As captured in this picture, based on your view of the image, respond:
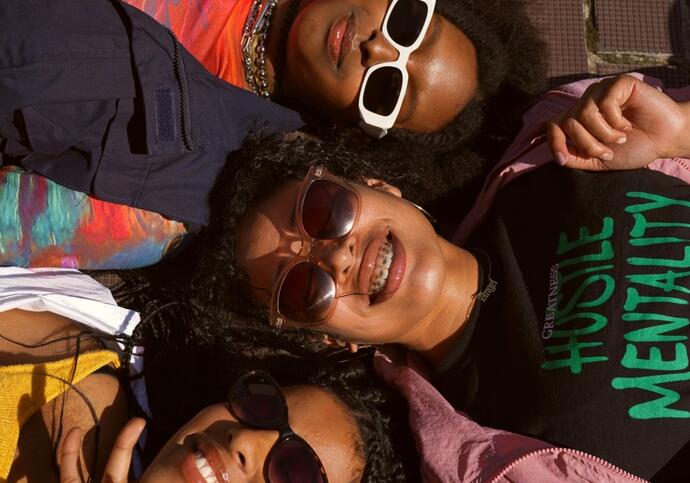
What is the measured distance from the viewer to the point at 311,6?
2.32 m

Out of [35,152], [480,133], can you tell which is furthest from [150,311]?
[480,133]

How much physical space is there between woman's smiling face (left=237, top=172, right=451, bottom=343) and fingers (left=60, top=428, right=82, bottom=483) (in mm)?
672

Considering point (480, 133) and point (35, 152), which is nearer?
point (35, 152)

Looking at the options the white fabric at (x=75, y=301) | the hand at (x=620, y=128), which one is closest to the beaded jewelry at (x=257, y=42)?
the white fabric at (x=75, y=301)

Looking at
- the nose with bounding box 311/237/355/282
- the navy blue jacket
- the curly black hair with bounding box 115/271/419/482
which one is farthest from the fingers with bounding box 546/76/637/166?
the navy blue jacket

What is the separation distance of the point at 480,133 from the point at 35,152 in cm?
158

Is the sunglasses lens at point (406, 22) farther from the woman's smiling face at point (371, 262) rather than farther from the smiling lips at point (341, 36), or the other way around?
the woman's smiling face at point (371, 262)

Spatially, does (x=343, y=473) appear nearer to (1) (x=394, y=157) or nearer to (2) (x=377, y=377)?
(2) (x=377, y=377)

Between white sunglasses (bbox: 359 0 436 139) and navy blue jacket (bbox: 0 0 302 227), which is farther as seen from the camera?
white sunglasses (bbox: 359 0 436 139)

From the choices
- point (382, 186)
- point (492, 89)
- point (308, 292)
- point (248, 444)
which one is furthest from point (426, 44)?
point (248, 444)

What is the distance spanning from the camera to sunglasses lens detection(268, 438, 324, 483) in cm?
185

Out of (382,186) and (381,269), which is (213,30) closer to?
(382,186)

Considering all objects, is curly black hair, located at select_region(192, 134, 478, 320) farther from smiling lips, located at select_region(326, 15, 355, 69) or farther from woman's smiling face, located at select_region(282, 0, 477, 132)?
smiling lips, located at select_region(326, 15, 355, 69)

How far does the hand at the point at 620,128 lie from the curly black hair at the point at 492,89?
1.21ft
